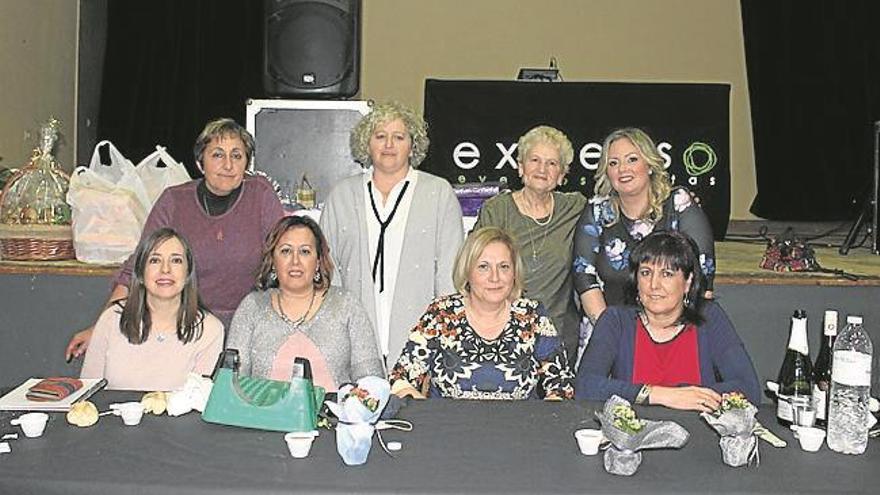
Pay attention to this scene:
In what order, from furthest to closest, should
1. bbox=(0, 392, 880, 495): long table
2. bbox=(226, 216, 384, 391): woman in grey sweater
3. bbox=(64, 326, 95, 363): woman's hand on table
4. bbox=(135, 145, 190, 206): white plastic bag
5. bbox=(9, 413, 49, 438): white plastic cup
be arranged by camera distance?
1. bbox=(135, 145, 190, 206): white plastic bag
2. bbox=(64, 326, 95, 363): woman's hand on table
3. bbox=(226, 216, 384, 391): woman in grey sweater
4. bbox=(9, 413, 49, 438): white plastic cup
5. bbox=(0, 392, 880, 495): long table

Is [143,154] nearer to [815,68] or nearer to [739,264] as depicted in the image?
[739,264]

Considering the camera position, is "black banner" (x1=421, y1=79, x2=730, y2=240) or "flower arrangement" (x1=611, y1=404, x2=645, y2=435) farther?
"black banner" (x1=421, y1=79, x2=730, y2=240)

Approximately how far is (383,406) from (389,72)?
482cm

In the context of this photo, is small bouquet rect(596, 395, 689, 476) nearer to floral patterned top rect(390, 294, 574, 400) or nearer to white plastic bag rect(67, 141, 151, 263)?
floral patterned top rect(390, 294, 574, 400)

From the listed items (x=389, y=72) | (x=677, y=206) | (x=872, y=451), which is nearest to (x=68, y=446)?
(x=872, y=451)

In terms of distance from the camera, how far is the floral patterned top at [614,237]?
2943 mm

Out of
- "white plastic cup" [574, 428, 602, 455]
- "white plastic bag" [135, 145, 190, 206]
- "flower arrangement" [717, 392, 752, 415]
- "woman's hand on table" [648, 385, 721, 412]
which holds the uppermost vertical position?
"white plastic bag" [135, 145, 190, 206]

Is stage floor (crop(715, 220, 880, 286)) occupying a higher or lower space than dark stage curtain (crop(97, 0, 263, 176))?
lower

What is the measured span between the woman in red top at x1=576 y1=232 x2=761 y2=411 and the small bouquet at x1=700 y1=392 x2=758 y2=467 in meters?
0.53

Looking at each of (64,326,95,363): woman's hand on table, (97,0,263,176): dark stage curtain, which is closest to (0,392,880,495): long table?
(64,326,95,363): woman's hand on table

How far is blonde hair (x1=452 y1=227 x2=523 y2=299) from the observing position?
2.54 meters

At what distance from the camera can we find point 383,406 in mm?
1870

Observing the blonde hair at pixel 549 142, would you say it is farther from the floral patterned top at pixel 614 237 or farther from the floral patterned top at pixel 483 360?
the floral patterned top at pixel 483 360

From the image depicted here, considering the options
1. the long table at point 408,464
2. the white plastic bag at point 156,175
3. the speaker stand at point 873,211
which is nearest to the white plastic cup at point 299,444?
the long table at point 408,464
